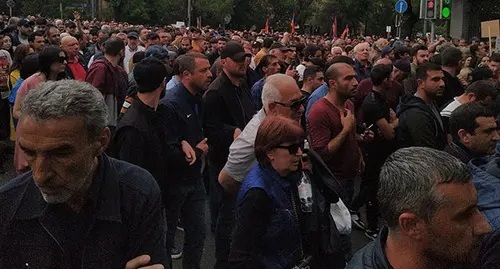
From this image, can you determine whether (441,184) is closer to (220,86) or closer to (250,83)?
(220,86)

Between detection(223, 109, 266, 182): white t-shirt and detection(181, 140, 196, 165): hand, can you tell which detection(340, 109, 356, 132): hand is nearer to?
detection(223, 109, 266, 182): white t-shirt

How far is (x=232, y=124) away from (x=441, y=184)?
12.6 feet

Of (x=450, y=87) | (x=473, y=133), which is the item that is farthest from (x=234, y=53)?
(x=450, y=87)

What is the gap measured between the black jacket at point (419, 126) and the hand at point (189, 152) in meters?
2.09

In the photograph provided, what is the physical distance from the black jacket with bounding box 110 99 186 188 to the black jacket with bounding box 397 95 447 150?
2368 millimetres

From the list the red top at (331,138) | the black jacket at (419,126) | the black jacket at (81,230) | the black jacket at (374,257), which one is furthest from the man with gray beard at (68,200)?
the black jacket at (419,126)

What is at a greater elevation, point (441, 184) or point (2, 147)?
point (441, 184)

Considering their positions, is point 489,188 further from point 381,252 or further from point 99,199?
point 99,199

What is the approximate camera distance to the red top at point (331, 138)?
215 inches

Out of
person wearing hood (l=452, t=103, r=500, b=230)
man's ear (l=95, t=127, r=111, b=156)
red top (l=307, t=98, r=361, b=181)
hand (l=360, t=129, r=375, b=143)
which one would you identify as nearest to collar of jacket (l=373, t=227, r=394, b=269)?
man's ear (l=95, t=127, r=111, b=156)

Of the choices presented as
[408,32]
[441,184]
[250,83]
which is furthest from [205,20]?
[441,184]

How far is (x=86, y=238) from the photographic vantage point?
1.95 meters

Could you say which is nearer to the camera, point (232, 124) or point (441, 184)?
point (441, 184)

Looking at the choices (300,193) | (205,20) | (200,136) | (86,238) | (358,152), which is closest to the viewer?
(86,238)
